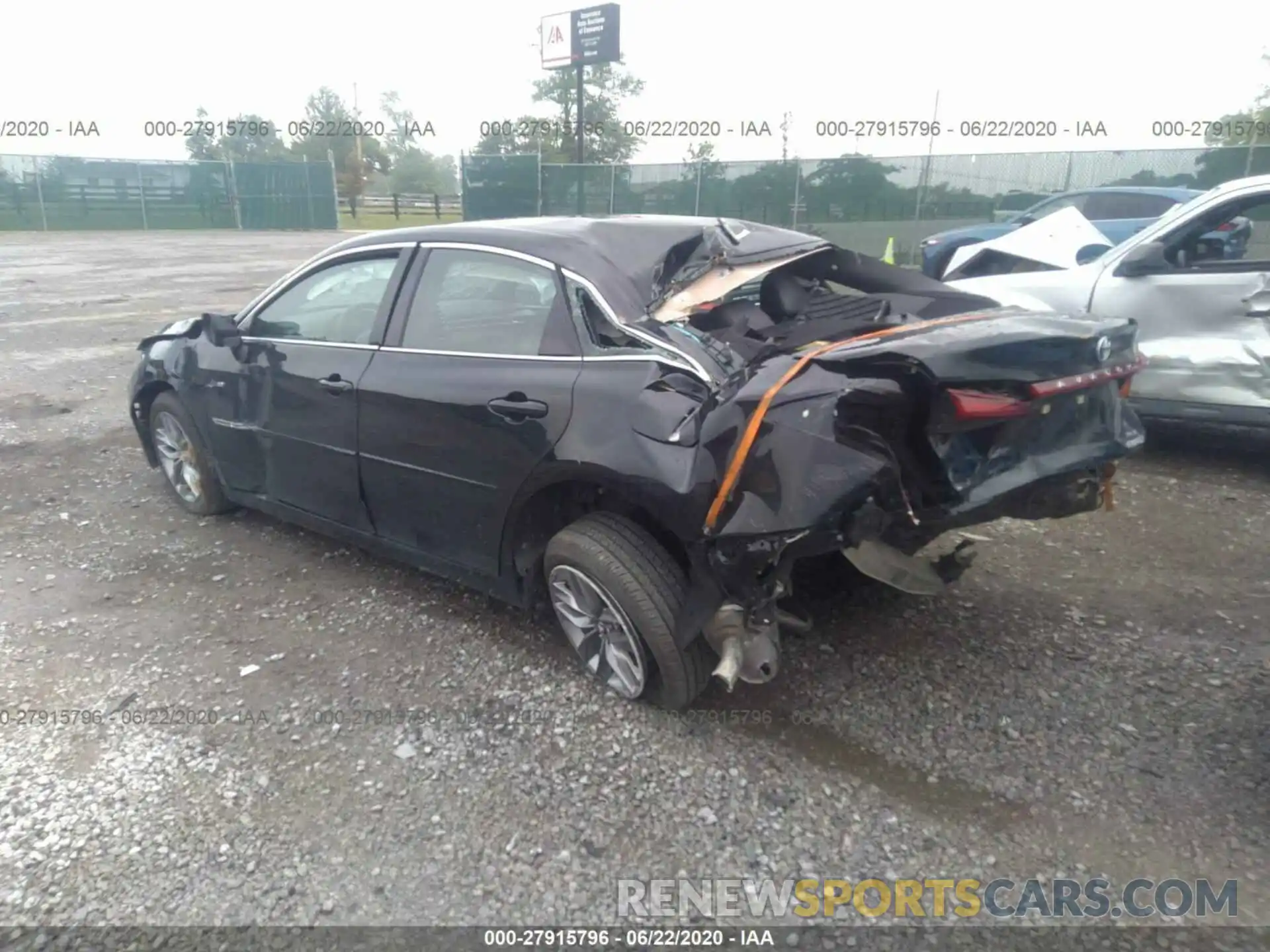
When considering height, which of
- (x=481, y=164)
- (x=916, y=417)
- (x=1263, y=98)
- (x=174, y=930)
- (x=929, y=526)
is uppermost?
(x=1263, y=98)

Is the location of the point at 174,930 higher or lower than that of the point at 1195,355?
lower

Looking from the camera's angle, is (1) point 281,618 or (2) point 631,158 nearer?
(1) point 281,618

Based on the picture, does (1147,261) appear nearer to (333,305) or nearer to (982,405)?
(982,405)

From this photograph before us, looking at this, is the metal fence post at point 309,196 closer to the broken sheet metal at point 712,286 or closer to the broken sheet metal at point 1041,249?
the broken sheet metal at point 1041,249

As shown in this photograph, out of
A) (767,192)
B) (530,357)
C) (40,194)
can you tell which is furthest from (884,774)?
(40,194)

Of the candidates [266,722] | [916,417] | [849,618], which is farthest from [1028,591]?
[266,722]

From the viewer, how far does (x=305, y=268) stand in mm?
4258

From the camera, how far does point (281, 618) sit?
3.92m

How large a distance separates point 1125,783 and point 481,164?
25.2 meters

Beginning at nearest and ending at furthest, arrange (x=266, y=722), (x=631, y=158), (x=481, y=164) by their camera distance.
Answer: (x=266, y=722) → (x=481, y=164) → (x=631, y=158)

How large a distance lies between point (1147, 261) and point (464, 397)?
13.7 feet

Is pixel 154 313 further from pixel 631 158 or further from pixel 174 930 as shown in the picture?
pixel 631 158

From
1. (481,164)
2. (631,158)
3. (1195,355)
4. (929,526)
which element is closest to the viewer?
(929,526)

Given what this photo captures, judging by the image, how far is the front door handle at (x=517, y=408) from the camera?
10.3 ft
